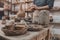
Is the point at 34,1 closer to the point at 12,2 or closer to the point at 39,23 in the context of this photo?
the point at 12,2

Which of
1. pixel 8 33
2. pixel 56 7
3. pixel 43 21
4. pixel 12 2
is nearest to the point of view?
pixel 8 33

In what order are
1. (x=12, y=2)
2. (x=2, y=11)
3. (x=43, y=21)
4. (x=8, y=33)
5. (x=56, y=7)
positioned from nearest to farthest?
(x=8, y=33)
(x=43, y=21)
(x=56, y=7)
(x=12, y=2)
(x=2, y=11)

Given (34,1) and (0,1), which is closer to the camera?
(34,1)

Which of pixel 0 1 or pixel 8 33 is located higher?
pixel 0 1

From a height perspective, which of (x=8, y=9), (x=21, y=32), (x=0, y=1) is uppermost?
(x=0, y=1)

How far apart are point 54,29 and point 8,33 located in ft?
7.36

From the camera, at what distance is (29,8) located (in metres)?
3.30

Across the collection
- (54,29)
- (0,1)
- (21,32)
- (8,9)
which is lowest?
(54,29)

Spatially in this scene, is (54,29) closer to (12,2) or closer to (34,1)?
(34,1)

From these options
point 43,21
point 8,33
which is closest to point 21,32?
point 8,33

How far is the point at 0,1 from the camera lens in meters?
3.71

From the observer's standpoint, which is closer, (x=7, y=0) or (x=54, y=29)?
(x=54, y=29)

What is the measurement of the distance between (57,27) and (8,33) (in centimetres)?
225

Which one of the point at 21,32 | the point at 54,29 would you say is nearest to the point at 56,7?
the point at 54,29
